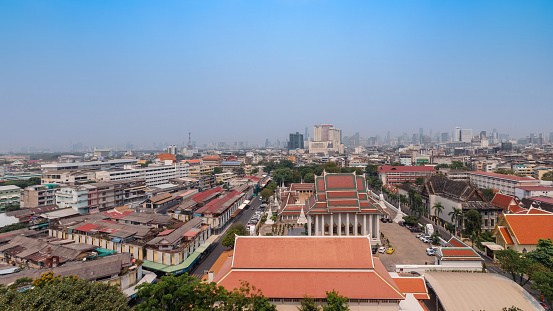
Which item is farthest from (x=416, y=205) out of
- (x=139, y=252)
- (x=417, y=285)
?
(x=139, y=252)

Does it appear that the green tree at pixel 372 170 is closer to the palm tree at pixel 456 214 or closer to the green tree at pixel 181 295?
the palm tree at pixel 456 214

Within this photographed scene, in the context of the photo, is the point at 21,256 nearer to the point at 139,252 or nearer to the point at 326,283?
the point at 139,252

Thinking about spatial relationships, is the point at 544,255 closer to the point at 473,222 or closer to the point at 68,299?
the point at 473,222

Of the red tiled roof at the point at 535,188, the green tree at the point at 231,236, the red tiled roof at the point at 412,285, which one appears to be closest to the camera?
the red tiled roof at the point at 412,285

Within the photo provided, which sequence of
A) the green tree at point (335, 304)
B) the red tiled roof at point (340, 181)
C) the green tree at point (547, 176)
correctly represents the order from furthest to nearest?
the green tree at point (547, 176) < the red tiled roof at point (340, 181) < the green tree at point (335, 304)

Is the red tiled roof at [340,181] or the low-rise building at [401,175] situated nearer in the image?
the red tiled roof at [340,181]

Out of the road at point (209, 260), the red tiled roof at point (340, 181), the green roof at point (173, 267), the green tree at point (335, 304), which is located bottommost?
the road at point (209, 260)

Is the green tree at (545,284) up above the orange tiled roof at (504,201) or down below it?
below

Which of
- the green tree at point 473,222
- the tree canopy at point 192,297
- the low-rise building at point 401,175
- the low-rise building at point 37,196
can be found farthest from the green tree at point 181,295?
the low-rise building at point 401,175
